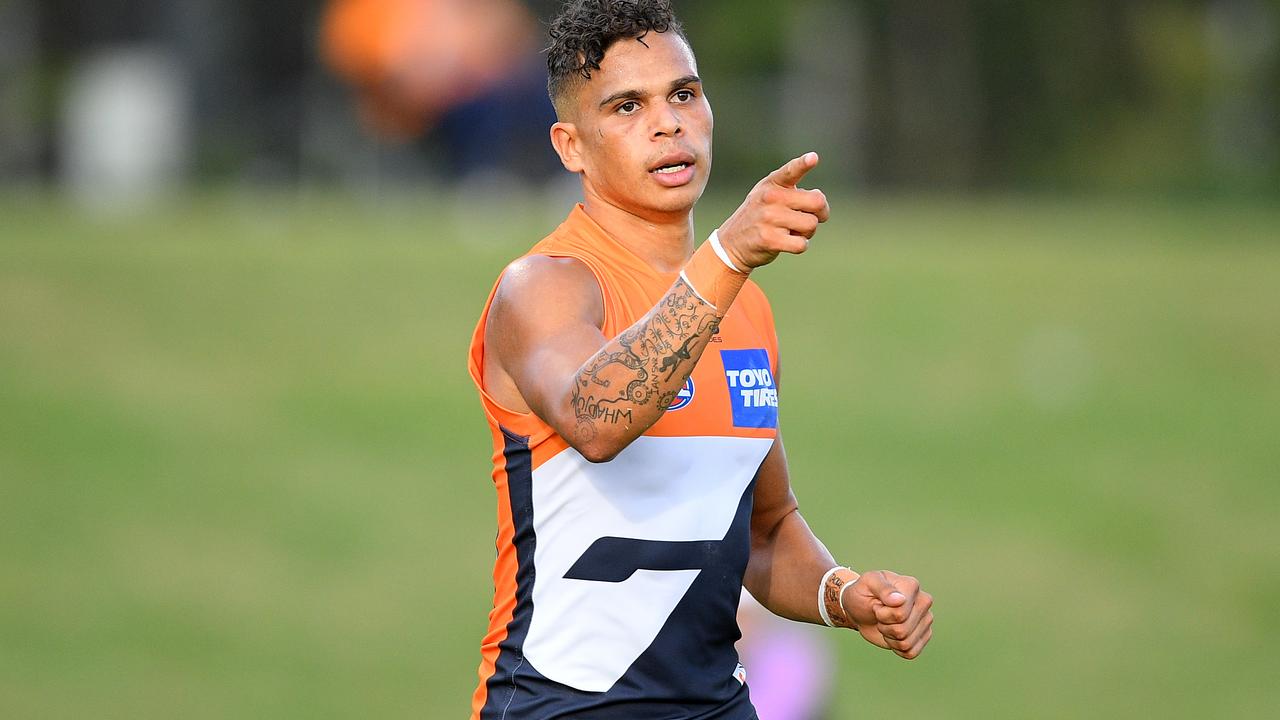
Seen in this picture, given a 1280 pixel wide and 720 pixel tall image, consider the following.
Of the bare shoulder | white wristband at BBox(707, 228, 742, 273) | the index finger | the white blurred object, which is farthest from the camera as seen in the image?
the white blurred object

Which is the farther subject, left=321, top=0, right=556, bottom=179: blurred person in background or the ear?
left=321, top=0, right=556, bottom=179: blurred person in background

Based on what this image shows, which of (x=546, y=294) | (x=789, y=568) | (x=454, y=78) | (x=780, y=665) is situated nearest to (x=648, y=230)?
(x=546, y=294)

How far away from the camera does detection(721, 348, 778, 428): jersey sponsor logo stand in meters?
4.09

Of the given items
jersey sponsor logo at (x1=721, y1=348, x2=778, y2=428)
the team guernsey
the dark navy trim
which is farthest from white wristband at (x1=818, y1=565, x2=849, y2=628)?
the dark navy trim

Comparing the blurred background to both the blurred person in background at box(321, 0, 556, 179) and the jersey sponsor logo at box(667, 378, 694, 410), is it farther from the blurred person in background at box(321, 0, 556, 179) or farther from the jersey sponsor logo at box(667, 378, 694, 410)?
the jersey sponsor logo at box(667, 378, 694, 410)

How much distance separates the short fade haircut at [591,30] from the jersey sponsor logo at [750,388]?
74 cm

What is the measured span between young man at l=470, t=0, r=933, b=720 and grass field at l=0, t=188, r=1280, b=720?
25.0 ft

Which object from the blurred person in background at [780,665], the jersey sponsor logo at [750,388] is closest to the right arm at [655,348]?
the jersey sponsor logo at [750,388]

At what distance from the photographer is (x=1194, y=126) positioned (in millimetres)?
24297

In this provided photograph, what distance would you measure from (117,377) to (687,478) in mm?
12469

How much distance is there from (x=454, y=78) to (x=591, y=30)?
1408 centimetres

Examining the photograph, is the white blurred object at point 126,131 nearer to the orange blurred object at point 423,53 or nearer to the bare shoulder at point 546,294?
the orange blurred object at point 423,53

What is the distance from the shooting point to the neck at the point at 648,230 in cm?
A: 419

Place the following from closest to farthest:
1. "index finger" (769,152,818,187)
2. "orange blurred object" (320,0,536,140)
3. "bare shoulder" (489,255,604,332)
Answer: "index finger" (769,152,818,187) < "bare shoulder" (489,255,604,332) < "orange blurred object" (320,0,536,140)
